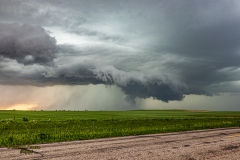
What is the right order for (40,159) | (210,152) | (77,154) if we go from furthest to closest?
(210,152), (77,154), (40,159)

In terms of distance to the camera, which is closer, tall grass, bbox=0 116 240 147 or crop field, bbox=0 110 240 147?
tall grass, bbox=0 116 240 147

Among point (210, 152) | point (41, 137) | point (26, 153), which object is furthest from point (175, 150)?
point (41, 137)

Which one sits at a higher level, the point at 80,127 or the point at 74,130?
the point at 74,130

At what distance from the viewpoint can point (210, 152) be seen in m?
9.66

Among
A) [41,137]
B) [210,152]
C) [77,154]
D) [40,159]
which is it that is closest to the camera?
[40,159]

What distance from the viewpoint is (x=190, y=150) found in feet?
32.8

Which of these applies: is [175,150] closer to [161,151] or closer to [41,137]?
[161,151]

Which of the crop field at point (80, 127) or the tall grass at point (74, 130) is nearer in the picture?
the tall grass at point (74, 130)

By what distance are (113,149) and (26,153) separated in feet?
11.6

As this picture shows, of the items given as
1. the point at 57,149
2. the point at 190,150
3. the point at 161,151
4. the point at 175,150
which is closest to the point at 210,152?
the point at 190,150

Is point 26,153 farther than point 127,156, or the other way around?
point 26,153

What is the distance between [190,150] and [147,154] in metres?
2.16

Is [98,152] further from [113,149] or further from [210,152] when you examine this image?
[210,152]

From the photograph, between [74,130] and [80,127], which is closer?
[74,130]
